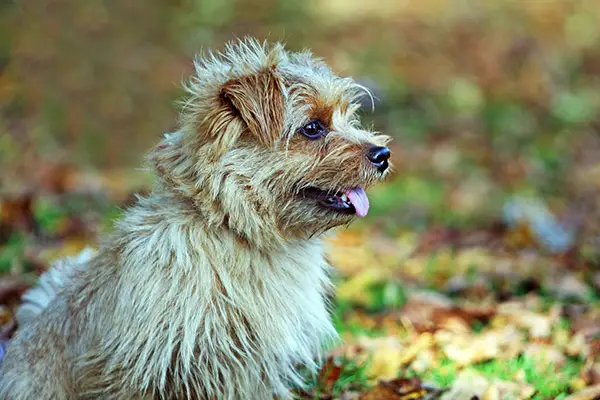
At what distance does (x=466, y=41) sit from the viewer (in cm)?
1538

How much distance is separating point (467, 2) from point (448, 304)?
12.6 m

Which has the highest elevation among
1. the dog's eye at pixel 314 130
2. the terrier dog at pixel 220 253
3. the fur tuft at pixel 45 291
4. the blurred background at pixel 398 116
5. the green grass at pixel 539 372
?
the blurred background at pixel 398 116

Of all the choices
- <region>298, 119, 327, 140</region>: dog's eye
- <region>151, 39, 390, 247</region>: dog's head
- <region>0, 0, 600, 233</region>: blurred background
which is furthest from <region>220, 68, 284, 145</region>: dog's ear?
<region>0, 0, 600, 233</region>: blurred background

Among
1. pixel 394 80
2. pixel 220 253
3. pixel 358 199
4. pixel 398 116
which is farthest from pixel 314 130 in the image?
pixel 394 80

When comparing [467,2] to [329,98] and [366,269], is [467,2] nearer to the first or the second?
[366,269]

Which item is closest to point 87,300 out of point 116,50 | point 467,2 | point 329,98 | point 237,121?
point 237,121

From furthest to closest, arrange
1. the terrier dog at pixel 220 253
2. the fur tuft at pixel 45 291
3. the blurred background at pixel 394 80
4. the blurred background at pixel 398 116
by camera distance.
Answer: the blurred background at pixel 394 80 → the blurred background at pixel 398 116 → the fur tuft at pixel 45 291 → the terrier dog at pixel 220 253

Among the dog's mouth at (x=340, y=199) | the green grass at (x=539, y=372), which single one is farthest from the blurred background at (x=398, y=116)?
the dog's mouth at (x=340, y=199)

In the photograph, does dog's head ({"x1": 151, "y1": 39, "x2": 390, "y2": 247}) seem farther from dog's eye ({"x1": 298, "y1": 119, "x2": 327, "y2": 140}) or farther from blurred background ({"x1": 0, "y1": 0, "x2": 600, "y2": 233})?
blurred background ({"x1": 0, "y1": 0, "x2": 600, "y2": 233})

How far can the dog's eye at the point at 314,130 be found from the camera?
3967 mm

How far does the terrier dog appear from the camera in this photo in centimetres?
377

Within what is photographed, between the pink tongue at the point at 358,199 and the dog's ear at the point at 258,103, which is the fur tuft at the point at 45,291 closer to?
the dog's ear at the point at 258,103

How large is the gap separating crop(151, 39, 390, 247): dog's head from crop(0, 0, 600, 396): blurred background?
0.87 meters

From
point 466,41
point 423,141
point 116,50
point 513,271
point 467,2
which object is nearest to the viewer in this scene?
point 513,271
